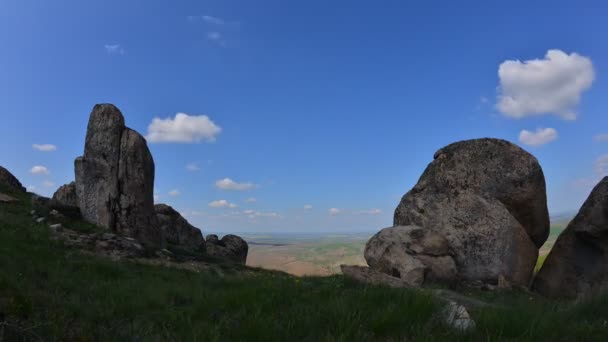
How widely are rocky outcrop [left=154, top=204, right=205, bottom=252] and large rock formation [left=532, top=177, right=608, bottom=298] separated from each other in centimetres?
2609

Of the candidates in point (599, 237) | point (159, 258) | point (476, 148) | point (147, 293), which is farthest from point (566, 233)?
point (147, 293)

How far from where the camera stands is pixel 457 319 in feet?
20.4

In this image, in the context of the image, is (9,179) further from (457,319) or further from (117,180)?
(457,319)

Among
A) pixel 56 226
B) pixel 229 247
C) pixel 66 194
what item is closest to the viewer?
pixel 56 226

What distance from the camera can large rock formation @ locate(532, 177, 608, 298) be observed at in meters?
23.5

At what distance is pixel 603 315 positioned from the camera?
322 inches

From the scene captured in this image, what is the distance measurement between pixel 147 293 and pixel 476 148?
2235 centimetres

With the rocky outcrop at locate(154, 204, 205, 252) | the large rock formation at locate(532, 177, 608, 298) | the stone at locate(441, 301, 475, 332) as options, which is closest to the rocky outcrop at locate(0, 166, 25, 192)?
the rocky outcrop at locate(154, 204, 205, 252)

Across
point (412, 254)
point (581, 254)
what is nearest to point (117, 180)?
point (412, 254)

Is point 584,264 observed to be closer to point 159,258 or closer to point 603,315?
point 603,315

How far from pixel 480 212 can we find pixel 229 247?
84.1 ft

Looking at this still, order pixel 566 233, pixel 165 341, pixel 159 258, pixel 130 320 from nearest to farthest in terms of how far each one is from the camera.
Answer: pixel 165 341 < pixel 130 320 < pixel 159 258 < pixel 566 233

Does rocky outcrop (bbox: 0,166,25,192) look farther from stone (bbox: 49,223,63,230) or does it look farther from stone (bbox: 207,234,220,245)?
stone (bbox: 207,234,220,245)

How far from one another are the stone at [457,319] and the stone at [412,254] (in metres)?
14.4
